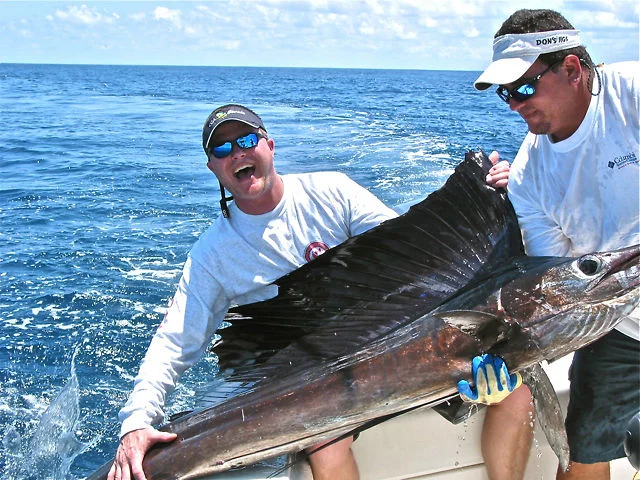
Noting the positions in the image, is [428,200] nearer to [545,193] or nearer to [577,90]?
[545,193]

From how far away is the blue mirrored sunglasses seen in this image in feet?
7.35

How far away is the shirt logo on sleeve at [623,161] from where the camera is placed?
1771 millimetres

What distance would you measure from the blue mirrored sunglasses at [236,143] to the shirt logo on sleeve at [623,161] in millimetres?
1115

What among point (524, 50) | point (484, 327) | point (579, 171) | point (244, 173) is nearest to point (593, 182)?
point (579, 171)

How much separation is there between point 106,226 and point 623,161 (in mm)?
6782

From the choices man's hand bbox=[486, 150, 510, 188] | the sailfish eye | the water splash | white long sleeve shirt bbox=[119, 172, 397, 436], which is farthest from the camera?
the water splash

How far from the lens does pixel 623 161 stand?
1.79m

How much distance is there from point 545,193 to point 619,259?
1.22 feet

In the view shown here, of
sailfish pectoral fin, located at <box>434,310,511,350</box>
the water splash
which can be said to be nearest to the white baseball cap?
sailfish pectoral fin, located at <box>434,310,511,350</box>

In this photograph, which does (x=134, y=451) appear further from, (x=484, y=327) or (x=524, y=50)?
(x=524, y=50)

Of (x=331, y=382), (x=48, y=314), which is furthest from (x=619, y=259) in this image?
(x=48, y=314)

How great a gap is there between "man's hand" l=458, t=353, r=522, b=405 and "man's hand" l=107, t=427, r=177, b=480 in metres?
0.83

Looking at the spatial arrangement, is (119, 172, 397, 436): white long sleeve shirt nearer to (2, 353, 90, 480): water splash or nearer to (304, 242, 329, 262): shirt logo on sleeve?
(304, 242, 329, 262): shirt logo on sleeve

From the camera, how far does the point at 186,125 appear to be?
16.6 meters
